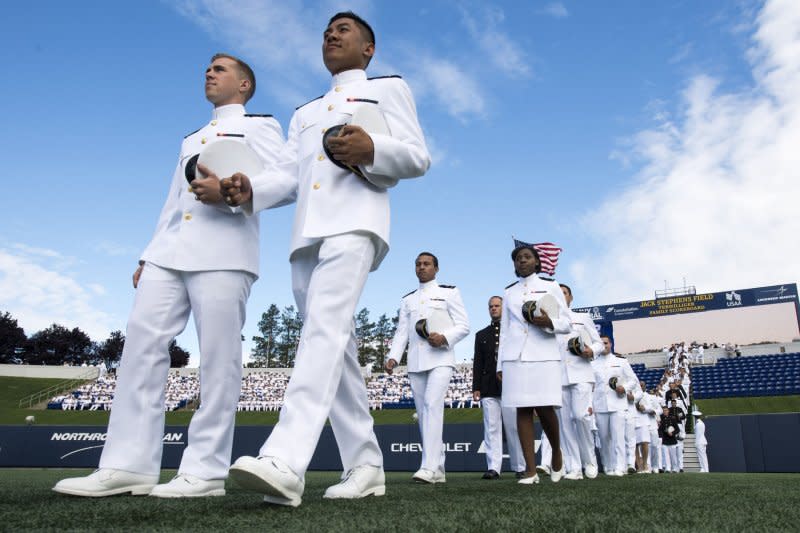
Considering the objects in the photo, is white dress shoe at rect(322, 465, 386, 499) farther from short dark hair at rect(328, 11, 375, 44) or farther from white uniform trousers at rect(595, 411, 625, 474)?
white uniform trousers at rect(595, 411, 625, 474)

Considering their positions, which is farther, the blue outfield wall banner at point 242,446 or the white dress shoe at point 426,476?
the blue outfield wall banner at point 242,446

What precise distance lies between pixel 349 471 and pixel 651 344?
64841 mm

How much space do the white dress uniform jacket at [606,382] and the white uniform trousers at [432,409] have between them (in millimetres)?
4812

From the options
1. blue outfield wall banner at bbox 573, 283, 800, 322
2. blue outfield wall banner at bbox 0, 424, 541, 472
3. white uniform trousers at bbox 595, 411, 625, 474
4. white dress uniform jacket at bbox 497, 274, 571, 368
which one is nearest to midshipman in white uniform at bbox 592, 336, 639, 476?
white uniform trousers at bbox 595, 411, 625, 474

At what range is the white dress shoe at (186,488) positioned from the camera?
9.98 feet

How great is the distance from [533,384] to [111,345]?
7545 centimetres

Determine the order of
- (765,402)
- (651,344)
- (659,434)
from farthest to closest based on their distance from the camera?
(651,344) < (765,402) < (659,434)

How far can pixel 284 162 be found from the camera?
3404 millimetres

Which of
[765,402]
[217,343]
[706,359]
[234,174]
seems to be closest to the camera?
[234,174]

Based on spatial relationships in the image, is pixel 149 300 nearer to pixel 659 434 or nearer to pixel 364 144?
pixel 364 144

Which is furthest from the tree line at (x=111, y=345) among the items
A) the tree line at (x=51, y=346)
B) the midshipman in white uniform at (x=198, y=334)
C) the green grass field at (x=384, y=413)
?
the midshipman in white uniform at (x=198, y=334)

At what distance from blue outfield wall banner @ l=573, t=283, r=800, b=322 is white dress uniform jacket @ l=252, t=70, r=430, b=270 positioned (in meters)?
55.6

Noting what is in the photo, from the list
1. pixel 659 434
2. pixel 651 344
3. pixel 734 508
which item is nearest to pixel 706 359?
pixel 651 344

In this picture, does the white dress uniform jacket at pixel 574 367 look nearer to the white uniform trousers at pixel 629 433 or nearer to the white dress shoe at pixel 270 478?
the white uniform trousers at pixel 629 433
